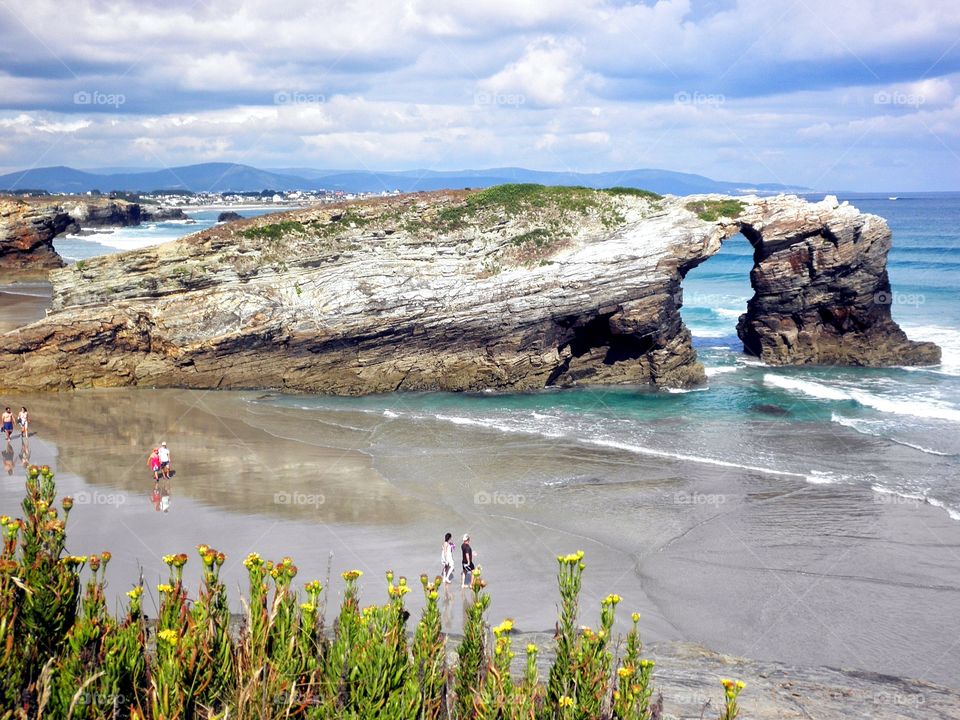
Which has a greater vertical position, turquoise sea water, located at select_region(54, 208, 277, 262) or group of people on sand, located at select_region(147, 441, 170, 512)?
turquoise sea water, located at select_region(54, 208, 277, 262)

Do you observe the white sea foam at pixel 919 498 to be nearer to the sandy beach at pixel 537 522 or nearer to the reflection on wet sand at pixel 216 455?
the sandy beach at pixel 537 522

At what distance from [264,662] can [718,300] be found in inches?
2195

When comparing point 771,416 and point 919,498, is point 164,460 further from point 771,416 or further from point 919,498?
point 771,416

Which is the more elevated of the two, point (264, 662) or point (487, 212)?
point (487, 212)

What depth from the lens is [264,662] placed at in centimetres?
730

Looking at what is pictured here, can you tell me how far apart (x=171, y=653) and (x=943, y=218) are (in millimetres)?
147637

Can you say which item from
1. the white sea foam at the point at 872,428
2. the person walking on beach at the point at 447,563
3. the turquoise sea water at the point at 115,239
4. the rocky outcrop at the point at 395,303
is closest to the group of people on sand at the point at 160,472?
the person walking on beach at the point at 447,563

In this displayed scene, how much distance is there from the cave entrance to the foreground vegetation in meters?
32.6

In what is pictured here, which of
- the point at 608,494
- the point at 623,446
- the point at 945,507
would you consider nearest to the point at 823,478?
the point at 945,507

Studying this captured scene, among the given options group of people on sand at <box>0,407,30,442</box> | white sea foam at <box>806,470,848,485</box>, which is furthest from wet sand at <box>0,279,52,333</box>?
white sea foam at <box>806,470,848,485</box>

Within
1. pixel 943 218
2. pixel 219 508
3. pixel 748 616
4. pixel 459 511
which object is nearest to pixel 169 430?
pixel 219 508

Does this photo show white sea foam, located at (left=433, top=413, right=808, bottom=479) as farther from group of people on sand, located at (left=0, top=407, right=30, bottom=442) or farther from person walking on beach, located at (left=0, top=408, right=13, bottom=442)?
person walking on beach, located at (left=0, top=408, right=13, bottom=442)

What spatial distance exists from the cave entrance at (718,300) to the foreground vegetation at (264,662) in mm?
32648

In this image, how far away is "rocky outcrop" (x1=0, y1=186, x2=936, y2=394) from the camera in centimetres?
2991
